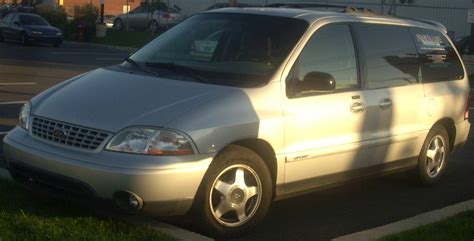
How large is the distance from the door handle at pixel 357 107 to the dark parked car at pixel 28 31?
24807mm

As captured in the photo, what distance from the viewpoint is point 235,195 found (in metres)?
5.23

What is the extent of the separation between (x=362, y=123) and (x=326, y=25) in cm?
87

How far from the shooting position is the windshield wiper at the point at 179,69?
5534 millimetres

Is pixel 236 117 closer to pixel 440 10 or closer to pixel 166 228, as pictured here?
pixel 166 228

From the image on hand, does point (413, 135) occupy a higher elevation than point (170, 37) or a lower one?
lower

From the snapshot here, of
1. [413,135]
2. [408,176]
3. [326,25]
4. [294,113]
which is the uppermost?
[326,25]

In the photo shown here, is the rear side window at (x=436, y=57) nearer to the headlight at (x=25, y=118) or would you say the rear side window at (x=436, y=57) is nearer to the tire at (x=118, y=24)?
the headlight at (x=25, y=118)

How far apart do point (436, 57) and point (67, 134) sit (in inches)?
156

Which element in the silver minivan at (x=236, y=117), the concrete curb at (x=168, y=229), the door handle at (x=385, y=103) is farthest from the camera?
the door handle at (x=385, y=103)

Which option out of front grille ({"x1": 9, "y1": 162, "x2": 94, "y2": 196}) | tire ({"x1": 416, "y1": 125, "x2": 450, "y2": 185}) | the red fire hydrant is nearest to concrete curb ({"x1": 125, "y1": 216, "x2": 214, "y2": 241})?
front grille ({"x1": 9, "y1": 162, "x2": 94, "y2": 196})

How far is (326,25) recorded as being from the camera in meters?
6.05

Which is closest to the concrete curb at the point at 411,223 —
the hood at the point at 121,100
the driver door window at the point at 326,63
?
the driver door window at the point at 326,63

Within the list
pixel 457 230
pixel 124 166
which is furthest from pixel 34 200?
pixel 457 230

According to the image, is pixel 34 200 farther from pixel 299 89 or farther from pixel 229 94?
pixel 299 89
